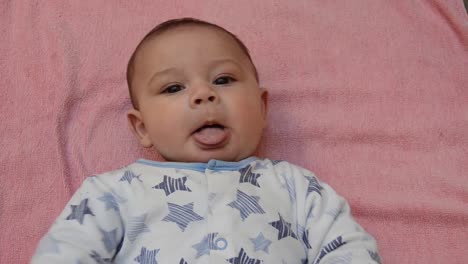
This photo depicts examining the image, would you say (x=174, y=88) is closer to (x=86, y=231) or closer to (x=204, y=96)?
(x=204, y=96)

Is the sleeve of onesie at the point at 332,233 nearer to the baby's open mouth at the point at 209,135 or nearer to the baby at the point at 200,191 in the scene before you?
the baby at the point at 200,191

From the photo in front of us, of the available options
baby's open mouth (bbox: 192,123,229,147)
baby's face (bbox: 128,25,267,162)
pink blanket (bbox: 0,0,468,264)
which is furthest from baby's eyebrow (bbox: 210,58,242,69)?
pink blanket (bbox: 0,0,468,264)

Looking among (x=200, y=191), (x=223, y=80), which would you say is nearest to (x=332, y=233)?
(x=200, y=191)

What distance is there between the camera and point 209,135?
44.1 inches

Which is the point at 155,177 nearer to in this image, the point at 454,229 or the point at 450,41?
the point at 454,229

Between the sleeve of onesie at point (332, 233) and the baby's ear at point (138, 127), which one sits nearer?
the sleeve of onesie at point (332, 233)

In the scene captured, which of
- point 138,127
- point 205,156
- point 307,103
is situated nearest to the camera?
point 205,156

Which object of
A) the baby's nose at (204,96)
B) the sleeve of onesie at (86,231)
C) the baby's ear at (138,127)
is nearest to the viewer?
the sleeve of onesie at (86,231)

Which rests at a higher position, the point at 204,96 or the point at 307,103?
the point at 204,96

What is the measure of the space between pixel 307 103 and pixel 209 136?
13.5 inches

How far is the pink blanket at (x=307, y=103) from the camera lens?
1.23 meters

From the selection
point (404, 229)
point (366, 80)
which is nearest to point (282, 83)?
point (366, 80)

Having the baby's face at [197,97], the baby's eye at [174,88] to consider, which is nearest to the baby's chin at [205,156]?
the baby's face at [197,97]

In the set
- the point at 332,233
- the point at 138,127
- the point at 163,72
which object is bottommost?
the point at 332,233
